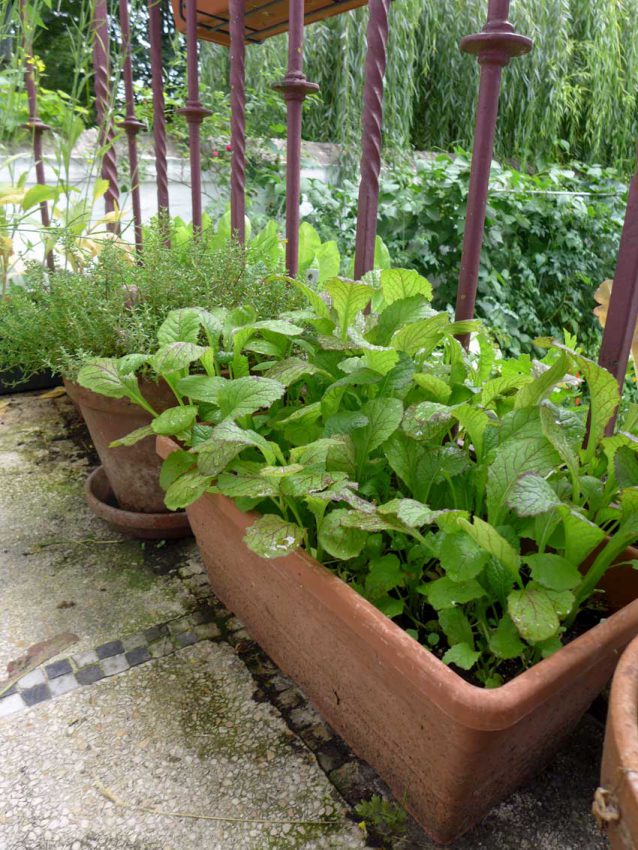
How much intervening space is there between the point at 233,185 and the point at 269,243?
0.58ft

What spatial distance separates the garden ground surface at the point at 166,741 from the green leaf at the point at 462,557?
1.06ft

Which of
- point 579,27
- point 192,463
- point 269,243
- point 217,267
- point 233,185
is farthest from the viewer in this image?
point 579,27

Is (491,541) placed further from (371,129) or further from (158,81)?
(158,81)

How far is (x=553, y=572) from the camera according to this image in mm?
696

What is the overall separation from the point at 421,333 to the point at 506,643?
0.42 meters

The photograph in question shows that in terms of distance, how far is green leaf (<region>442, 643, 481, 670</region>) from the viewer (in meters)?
0.69

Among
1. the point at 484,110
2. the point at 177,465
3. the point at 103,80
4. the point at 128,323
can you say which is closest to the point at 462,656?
the point at 177,465

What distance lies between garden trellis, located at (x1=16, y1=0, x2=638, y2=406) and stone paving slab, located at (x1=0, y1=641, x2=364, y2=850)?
26.7 inches

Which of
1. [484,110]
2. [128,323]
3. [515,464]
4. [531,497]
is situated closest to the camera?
[531,497]

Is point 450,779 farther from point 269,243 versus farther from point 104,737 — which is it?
point 269,243

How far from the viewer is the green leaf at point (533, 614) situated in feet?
2.04

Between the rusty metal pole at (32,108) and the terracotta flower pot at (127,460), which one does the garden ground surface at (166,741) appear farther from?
the rusty metal pole at (32,108)

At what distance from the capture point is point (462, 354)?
1017 mm

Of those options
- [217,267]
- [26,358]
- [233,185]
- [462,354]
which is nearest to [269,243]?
[233,185]
